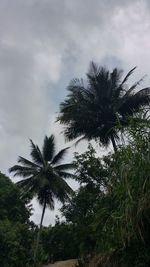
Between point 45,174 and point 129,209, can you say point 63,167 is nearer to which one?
point 45,174

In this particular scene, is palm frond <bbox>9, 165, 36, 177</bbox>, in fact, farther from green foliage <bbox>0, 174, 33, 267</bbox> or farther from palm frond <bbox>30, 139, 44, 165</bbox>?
green foliage <bbox>0, 174, 33, 267</bbox>

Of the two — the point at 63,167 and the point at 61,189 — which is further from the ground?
the point at 63,167

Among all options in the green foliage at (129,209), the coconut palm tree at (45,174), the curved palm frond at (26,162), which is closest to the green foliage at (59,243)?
the coconut palm tree at (45,174)

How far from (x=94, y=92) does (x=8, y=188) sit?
8.21 m

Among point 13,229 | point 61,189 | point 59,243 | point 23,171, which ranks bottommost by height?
point 13,229

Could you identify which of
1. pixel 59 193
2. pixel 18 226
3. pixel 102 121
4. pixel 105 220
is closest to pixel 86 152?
pixel 102 121

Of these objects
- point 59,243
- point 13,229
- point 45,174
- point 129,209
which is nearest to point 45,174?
point 45,174

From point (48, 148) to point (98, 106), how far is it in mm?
10223

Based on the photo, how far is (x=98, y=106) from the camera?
25.7 metres

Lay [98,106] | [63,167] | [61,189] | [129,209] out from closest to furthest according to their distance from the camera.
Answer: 1. [129,209]
2. [98,106]
3. [61,189]
4. [63,167]

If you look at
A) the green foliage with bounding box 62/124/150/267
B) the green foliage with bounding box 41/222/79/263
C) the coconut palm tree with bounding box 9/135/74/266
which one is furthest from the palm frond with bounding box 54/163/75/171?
the green foliage with bounding box 62/124/150/267

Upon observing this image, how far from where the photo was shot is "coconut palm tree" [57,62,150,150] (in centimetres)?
2547

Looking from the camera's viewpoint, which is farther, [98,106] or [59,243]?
[59,243]

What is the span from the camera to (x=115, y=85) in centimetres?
2634
